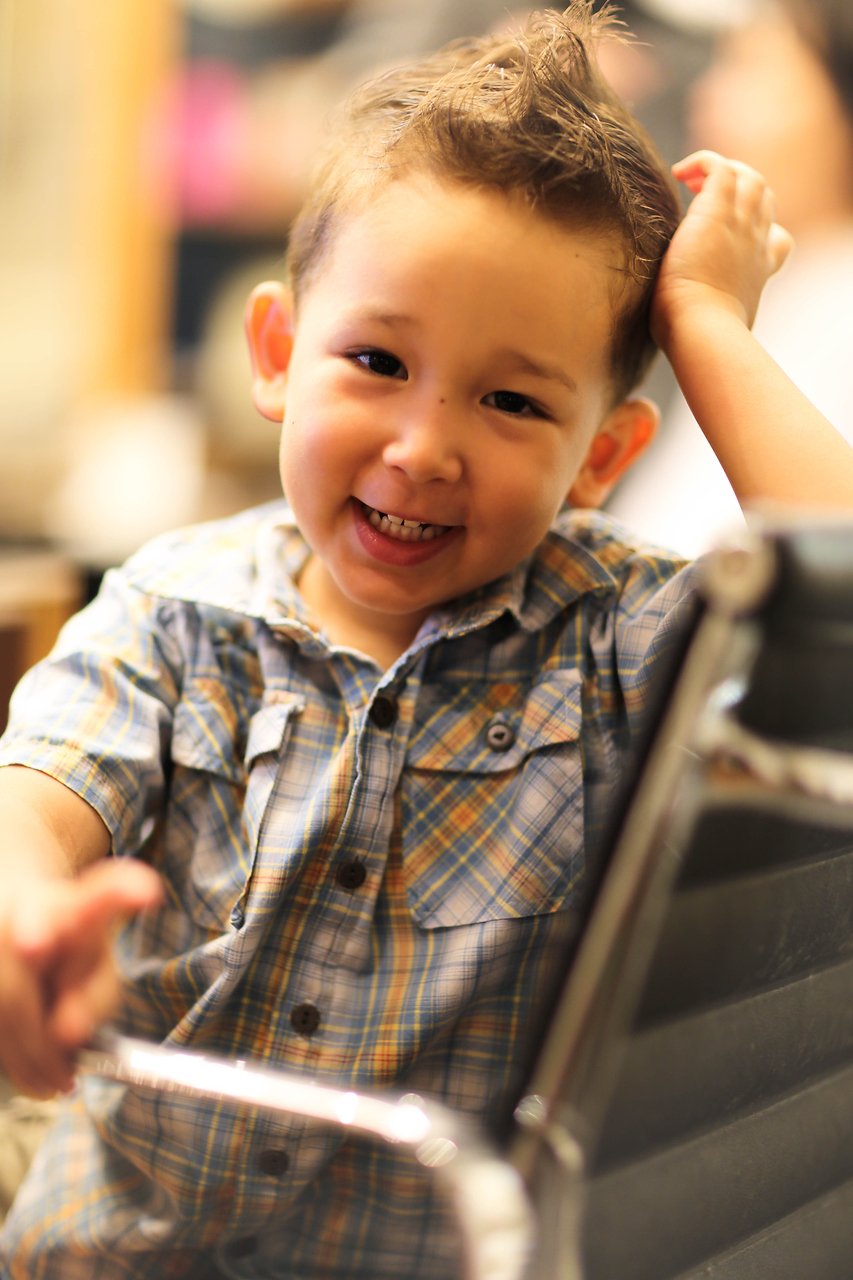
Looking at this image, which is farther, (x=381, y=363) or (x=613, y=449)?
(x=613, y=449)

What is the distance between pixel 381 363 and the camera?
0.70 metres

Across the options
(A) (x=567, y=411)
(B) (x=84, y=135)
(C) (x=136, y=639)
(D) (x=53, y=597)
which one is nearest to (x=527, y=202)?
(A) (x=567, y=411)

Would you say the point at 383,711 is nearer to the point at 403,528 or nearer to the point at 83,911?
the point at 403,528

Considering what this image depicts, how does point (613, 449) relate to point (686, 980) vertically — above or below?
above

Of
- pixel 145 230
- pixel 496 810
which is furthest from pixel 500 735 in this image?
pixel 145 230

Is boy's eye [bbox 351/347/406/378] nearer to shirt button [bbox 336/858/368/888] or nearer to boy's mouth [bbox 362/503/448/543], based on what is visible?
boy's mouth [bbox 362/503/448/543]

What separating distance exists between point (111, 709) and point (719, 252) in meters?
0.42

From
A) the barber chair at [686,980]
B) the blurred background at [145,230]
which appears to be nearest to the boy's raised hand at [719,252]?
the barber chair at [686,980]

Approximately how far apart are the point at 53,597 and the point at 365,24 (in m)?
1.33

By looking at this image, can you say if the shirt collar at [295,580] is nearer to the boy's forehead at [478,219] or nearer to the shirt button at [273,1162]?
the boy's forehead at [478,219]

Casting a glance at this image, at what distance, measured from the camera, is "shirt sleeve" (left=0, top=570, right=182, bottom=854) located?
69 cm

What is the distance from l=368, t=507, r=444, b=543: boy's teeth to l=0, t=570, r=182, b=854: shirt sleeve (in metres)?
0.15

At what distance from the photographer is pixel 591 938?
1.29 feet

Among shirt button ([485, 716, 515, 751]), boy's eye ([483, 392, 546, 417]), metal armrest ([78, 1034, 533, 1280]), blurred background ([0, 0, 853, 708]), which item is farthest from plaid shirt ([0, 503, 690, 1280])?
blurred background ([0, 0, 853, 708])
